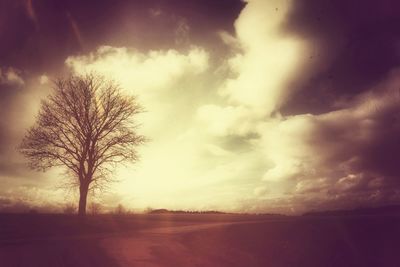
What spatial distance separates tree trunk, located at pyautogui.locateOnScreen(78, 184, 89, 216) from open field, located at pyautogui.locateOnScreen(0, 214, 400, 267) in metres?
3.90

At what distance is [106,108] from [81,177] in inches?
235

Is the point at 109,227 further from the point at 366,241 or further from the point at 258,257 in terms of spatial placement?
the point at 366,241

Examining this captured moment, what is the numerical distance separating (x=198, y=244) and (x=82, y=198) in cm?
1431

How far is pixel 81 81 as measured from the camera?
91.5ft

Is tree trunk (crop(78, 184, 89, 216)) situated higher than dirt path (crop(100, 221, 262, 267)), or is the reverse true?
tree trunk (crop(78, 184, 89, 216))

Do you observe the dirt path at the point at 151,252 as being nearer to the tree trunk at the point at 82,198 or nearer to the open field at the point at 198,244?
the open field at the point at 198,244

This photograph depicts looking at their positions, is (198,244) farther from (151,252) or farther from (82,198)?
(82,198)

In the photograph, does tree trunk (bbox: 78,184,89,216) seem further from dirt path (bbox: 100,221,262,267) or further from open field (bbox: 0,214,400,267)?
dirt path (bbox: 100,221,262,267)

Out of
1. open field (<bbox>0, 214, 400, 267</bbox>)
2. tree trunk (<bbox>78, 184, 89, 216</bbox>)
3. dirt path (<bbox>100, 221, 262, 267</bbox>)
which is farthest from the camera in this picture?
tree trunk (<bbox>78, 184, 89, 216</bbox>)

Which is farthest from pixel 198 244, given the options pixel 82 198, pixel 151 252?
pixel 82 198

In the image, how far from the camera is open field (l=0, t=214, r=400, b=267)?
11859 mm

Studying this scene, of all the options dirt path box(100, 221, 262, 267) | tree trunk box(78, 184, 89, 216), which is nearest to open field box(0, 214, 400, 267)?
dirt path box(100, 221, 262, 267)

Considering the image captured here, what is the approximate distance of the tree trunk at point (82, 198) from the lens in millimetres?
26441

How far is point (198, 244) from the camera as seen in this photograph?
16.0 metres
